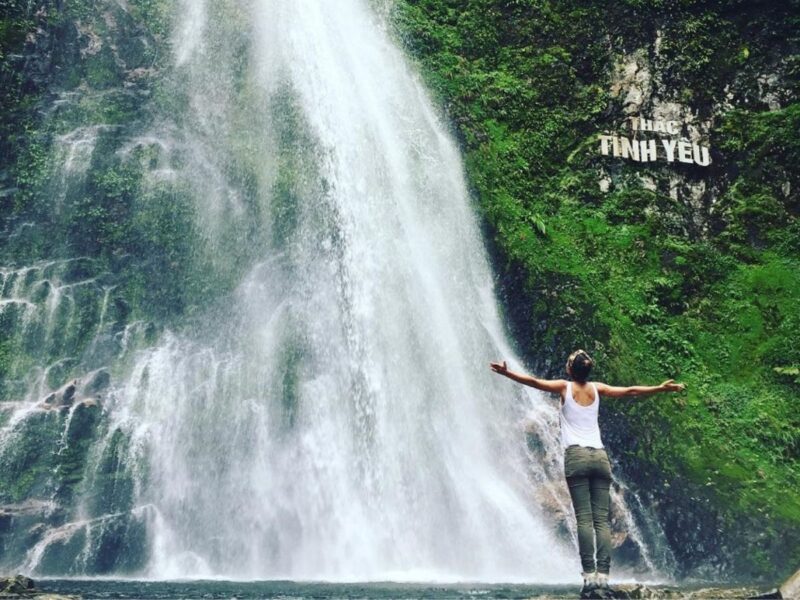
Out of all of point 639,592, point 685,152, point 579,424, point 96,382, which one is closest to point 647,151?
point 685,152

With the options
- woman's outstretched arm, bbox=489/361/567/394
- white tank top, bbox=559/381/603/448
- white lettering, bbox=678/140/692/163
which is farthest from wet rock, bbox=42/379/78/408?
white lettering, bbox=678/140/692/163

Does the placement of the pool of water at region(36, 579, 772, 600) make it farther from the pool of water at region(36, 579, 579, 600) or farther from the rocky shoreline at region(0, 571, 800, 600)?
the rocky shoreline at region(0, 571, 800, 600)

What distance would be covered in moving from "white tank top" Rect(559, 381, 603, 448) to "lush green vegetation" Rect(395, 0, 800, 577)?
8.61 m

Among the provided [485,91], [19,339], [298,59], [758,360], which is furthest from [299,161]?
[758,360]

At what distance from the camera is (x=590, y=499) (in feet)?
14.2

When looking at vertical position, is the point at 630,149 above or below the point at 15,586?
above

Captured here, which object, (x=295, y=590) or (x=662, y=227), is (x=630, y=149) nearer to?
(x=662, y=227)

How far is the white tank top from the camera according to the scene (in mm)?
4316

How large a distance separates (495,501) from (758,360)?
651 centimetres

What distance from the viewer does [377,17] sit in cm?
2011

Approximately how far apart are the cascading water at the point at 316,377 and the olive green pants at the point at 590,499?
6.64m

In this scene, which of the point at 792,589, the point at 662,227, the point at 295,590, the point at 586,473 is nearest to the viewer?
the point at 586,473

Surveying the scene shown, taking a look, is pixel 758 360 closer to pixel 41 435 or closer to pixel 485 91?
pixel 485 91

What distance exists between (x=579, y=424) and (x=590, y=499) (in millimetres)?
438
